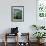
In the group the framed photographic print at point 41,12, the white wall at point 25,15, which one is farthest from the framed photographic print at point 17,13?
the framed photographic print at point 41,12

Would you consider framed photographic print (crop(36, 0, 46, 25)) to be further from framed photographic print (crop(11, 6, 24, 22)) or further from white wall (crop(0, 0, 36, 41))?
framed photographic print (crop(11, 6, 24, 22))

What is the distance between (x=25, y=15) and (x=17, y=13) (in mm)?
383

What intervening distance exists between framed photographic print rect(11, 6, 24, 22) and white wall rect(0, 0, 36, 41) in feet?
0.46

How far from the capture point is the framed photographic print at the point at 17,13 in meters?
7.21

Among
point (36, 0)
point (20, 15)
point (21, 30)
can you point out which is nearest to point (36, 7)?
point (36, 0)

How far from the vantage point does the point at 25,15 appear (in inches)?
286

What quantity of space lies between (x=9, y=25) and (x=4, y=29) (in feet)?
0.98

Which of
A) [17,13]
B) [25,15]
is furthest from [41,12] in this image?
[17,13]

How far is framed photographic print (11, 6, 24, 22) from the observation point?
7.21 m

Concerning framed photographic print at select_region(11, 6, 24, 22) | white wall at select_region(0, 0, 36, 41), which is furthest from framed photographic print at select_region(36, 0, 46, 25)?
framed photographic print at select_region(11, 6, 24, 22)

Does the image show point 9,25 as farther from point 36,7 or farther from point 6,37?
point 36,7

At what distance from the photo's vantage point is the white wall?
23.6ft

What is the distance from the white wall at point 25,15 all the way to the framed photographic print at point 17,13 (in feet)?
0.46

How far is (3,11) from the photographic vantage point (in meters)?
7.21
